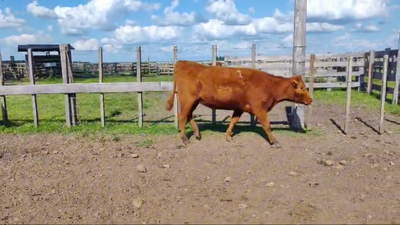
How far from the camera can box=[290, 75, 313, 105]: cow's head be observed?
7293mm

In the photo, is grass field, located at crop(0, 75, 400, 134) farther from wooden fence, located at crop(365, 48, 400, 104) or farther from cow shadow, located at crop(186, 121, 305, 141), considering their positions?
wooden fence, located at crop(365, 48, 400, 104)

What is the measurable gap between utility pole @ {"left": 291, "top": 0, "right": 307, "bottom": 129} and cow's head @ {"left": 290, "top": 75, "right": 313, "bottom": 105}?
0.96 meters

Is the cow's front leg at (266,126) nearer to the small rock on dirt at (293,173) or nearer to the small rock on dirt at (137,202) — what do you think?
the small rock on dirt at (293,173)

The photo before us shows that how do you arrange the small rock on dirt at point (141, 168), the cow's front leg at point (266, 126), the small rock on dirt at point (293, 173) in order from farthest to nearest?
the cow's front leg at point (266, 126) < the small rock on dirt at point (141, 168) < the small rock on dirt at point (293, 173)

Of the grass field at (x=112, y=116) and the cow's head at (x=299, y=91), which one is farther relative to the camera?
the grass field at (x=112, y=116)

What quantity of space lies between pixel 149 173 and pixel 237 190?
1528mm

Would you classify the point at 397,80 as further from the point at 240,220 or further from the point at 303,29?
the point at 240,220

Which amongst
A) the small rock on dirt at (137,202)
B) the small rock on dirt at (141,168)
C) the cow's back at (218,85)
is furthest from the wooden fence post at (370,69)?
the small rock on dirt at (137,202)

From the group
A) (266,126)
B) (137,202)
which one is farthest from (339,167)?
(137,202)

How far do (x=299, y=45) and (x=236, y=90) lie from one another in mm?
2104

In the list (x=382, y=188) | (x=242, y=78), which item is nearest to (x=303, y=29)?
(x=242, y=78)

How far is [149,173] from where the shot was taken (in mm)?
5707

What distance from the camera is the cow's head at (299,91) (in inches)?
287

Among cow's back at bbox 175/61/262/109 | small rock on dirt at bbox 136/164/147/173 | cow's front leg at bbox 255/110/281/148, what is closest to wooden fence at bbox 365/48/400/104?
cow's front leg at bbox 255/110/281/148
